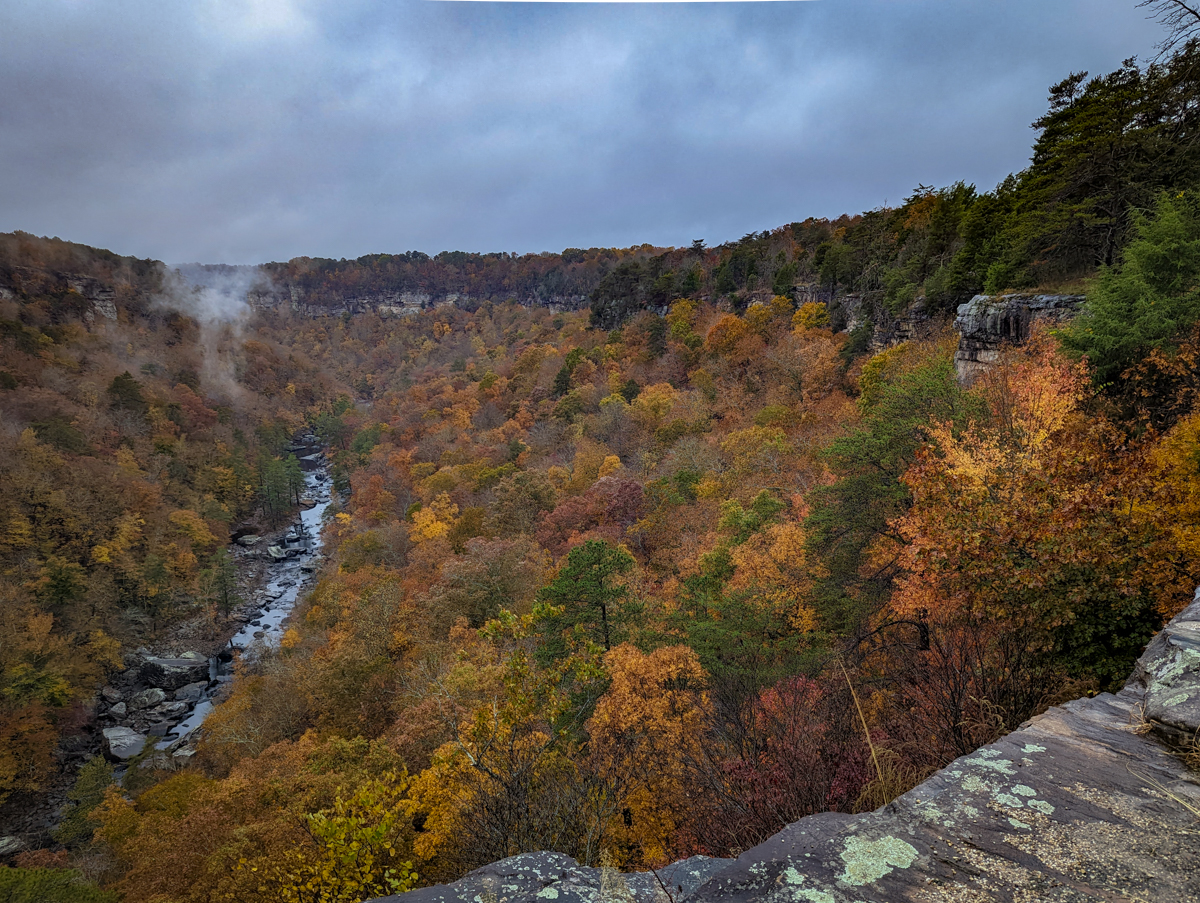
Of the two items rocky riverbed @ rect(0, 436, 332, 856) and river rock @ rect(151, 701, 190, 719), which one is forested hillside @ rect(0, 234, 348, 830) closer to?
rocky riverbed @ rect(0, 436, 332, 856)

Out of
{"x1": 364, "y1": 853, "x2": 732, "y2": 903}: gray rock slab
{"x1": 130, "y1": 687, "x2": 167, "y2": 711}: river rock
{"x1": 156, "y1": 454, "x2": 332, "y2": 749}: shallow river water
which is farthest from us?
{"x1": 156, "y1": 454, "x2": 332, "y2": 749}: shallow river water

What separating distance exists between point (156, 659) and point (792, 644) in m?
50.0

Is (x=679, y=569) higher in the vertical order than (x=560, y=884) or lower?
lower

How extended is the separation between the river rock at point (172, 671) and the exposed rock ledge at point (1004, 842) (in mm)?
50586

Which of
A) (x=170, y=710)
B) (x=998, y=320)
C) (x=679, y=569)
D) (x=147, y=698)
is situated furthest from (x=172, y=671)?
(x=998, y=320)

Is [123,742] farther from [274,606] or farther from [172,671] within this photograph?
[274,606]

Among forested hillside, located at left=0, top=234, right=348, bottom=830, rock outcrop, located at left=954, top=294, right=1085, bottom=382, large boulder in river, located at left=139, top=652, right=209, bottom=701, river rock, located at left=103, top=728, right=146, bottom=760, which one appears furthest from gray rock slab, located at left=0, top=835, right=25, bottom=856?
rock outcrop, located at left=954, top=294, right=1085, bottom=382

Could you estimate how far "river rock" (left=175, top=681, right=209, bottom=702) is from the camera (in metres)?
39.3

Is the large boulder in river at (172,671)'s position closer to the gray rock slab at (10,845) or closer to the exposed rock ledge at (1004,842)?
the gray rock slab at (10,845)

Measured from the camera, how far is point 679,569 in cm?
2819

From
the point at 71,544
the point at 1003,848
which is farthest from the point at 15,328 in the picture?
the point at 1003,848

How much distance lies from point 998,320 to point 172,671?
5946 cm

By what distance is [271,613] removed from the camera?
5116cm

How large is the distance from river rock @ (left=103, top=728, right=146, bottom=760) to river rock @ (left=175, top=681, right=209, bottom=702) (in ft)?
11.9
